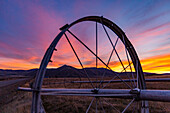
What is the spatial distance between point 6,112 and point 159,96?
38.5 feet

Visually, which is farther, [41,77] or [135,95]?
[135,95]

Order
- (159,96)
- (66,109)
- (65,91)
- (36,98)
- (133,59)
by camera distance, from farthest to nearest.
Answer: (66,109), (133,59), (65,91), (159,96), (36,98)

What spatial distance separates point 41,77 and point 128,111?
9227 mm

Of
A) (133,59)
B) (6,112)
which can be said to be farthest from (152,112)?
(6,112)

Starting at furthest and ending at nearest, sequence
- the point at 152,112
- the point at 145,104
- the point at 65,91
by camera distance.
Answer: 1. the point at 152,112
2. the point at 145,104
3. the point at 65,91

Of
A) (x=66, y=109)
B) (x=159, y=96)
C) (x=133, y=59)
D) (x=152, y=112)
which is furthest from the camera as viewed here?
(x=66, y=109)

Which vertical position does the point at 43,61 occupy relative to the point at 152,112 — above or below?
above

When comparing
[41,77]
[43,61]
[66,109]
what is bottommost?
[66,109]

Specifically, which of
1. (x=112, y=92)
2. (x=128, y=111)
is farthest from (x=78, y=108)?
(x=112, y=92)

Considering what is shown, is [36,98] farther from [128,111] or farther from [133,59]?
[128,111]

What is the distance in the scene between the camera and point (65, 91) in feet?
15.1

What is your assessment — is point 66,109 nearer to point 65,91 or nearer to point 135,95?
point 65,91

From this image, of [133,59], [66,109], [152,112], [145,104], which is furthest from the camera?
[66,109]

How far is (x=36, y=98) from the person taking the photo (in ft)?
10.6
